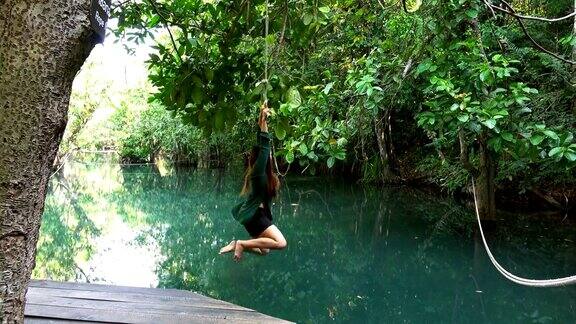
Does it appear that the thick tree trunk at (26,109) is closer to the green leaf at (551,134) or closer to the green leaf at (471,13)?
the green leaf at (471,13)

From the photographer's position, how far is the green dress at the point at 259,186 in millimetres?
2658

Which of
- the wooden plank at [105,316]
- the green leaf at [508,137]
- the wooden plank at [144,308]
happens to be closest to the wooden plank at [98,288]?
the wooden plank at [144,308]

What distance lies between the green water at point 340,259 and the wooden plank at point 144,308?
98.8 inches

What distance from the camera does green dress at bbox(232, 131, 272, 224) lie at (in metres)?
2.66

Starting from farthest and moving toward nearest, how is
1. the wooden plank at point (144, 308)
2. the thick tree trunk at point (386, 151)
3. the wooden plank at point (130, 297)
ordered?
the thick tree trunk at point (386, 151) < the wooden plank at point (130, 297) < the wooden plank at point (144, 308)

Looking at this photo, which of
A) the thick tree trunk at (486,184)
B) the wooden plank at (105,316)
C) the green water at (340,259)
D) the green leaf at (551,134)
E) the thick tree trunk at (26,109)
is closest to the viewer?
the thick tree trunk at (26,109)

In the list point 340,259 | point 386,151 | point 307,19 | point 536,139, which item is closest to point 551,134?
point 536,139

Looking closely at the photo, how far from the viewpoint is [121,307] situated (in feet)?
10.4

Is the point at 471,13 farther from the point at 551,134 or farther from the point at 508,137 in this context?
the point at 551,134

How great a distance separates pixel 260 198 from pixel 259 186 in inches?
3.5

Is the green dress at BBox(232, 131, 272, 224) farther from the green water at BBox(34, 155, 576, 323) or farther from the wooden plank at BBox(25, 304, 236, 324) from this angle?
the green water at BBox(34, 155, 576, 323)

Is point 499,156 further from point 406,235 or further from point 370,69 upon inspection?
point 370,69

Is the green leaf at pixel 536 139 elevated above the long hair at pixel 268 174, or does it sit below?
above

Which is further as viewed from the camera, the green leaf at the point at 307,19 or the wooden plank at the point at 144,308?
the wooden plank at the point at 144,308
